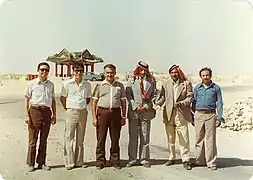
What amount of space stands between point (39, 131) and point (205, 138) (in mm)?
397

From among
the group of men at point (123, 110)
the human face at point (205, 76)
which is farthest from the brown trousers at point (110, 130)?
the human face at point (205, 76)

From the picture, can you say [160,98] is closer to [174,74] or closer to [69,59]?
[174,74]

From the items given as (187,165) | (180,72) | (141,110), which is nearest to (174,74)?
(180,72)

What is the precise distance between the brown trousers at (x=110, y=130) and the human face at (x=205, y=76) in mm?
211

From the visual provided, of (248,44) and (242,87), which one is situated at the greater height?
(248,44)

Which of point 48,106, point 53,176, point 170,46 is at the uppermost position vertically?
point 170,46

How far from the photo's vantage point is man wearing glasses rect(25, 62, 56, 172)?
47.9 inches

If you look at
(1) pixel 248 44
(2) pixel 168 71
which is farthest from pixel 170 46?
(1) pixel 248 44

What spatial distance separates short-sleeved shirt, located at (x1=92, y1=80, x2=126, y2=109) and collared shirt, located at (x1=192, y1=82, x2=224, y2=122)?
17 cm

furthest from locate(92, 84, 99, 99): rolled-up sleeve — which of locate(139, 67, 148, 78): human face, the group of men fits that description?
locate(139, 67, 148, 78): human face

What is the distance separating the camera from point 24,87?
121 centimetres

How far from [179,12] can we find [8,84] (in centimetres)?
43

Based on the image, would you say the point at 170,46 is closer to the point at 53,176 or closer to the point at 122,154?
the point at 122,154

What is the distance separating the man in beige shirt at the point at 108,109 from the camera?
3.98ft
